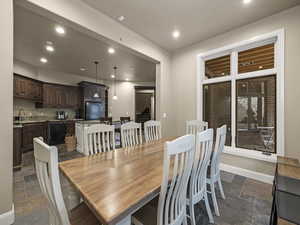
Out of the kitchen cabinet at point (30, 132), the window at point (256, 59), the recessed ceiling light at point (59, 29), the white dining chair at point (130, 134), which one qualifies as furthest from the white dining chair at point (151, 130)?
the kitchen cabinet at point (30, 132)

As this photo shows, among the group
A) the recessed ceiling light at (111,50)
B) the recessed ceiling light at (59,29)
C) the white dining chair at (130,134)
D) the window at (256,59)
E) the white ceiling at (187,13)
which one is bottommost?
the white dining chair at (130,134)

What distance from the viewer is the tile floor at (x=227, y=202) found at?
1712mm

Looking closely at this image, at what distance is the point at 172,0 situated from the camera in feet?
7.30

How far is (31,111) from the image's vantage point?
532 cm

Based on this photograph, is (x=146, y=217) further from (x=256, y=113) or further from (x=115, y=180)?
(x=256, y=113)

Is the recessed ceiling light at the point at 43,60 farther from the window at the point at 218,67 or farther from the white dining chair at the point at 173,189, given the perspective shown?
the white dining chair at the point at 173,189

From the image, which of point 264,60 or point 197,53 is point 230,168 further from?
point 197,53

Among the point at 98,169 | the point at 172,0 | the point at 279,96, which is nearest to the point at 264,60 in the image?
the point at 279,96

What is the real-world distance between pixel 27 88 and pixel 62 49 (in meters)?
2.08

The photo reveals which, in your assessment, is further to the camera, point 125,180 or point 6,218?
point 6,218

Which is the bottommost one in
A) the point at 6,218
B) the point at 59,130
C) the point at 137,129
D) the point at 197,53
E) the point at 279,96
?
the point at 6,218

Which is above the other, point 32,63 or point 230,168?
point 32,63

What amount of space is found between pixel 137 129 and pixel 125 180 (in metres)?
1.42

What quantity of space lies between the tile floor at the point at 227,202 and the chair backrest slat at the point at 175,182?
90cm
